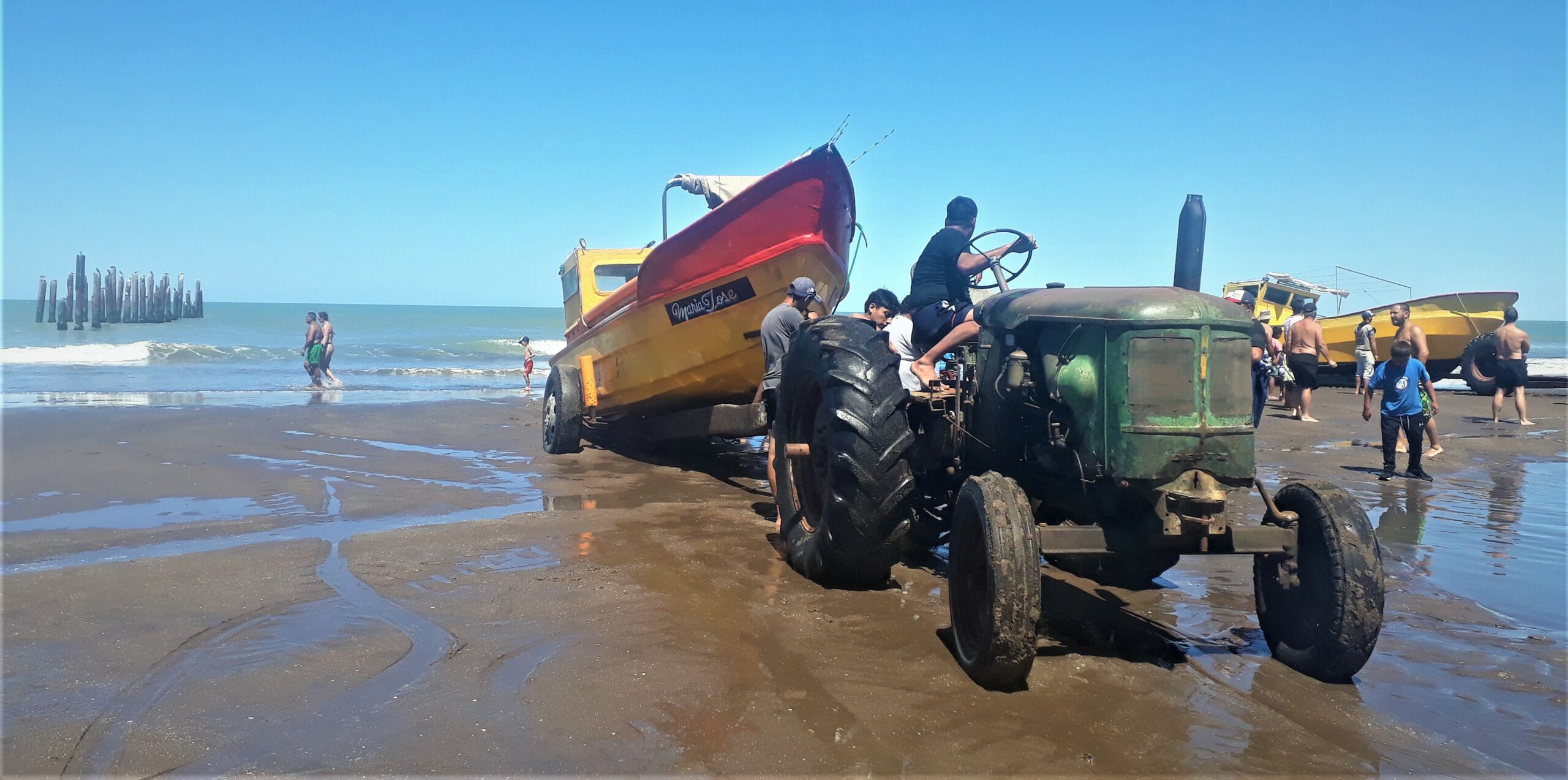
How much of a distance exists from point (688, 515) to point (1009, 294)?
3.36m

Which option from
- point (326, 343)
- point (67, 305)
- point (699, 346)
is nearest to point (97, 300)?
point (67, 305)

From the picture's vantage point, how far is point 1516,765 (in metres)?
3.09

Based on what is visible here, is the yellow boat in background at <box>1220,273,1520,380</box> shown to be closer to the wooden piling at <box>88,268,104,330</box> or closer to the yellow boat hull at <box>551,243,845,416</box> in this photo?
the yellow boat hull at <box>551,243,845,416</box>

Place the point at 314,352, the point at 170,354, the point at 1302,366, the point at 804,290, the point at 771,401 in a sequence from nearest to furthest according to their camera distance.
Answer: the point at 771,401
the point at 804,290
the point at 1302,366
the point at 314,352
the point at 170,354

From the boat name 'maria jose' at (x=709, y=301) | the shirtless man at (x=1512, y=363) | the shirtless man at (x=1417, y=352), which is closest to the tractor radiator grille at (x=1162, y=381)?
the boat name 'maria jose' at (x=709, y=301)

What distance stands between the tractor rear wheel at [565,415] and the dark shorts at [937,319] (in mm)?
5503

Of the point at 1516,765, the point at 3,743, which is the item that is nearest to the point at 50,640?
the point at 3,743

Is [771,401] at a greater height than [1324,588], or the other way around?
[771,401]

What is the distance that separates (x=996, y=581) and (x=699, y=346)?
17.0 ft

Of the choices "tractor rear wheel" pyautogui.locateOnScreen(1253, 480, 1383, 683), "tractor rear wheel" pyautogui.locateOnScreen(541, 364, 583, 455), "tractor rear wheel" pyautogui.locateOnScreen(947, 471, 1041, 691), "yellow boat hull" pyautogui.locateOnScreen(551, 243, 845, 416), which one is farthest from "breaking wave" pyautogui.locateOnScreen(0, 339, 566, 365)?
"tractor rear wheel" pyautogui.locateOnScreen(1253, 480, 1383, 683)

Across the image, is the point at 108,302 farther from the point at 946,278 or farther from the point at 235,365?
the point at 946,278

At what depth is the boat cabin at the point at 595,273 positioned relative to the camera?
35.9 feet

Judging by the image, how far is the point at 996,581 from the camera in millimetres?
3279

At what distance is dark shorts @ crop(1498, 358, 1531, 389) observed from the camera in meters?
13.4
